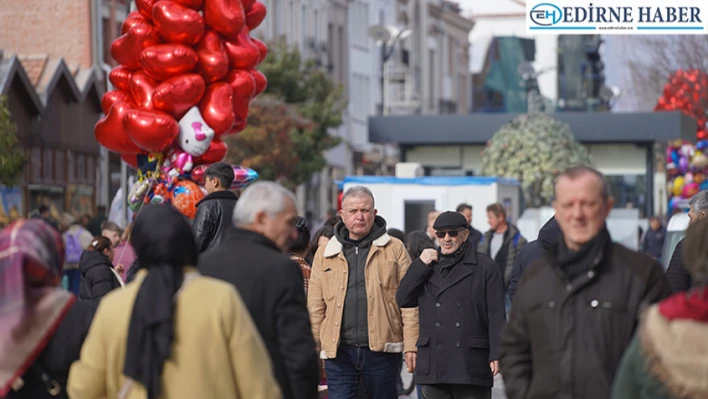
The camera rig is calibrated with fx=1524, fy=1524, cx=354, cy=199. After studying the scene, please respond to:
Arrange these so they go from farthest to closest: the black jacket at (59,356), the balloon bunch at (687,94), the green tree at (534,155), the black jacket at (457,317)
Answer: the balloon bunch at (687,94)
the green tree at (534,155)
the black jacket at (457,317)
the black jacket at (59,356)

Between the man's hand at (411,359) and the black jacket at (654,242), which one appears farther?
the black jacket at (654,242)

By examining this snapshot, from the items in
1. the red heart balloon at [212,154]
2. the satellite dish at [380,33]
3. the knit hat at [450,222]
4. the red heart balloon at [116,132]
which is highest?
the satellite dish at [380,33]

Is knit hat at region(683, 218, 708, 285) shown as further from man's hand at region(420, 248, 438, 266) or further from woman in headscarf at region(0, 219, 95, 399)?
man's hand at region(420, 248, 438, 266)

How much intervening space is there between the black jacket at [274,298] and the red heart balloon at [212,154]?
9.17 meters

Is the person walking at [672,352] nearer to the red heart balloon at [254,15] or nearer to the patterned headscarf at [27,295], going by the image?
the patterned headscarf at [27,295]

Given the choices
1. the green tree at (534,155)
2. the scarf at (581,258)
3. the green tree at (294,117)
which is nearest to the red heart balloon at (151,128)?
the scarf at (581,258)

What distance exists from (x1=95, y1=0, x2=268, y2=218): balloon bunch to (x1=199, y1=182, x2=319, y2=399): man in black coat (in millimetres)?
8419

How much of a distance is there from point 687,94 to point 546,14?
29.6 m

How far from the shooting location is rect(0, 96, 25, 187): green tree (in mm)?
24859

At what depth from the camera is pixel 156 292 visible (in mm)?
5602

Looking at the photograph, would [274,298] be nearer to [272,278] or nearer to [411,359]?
[272,278]

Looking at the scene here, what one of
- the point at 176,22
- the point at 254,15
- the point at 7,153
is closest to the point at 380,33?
the point at 7,153

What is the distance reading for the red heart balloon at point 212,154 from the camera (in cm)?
1557

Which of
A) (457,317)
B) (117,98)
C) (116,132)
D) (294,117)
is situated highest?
(294,117)
